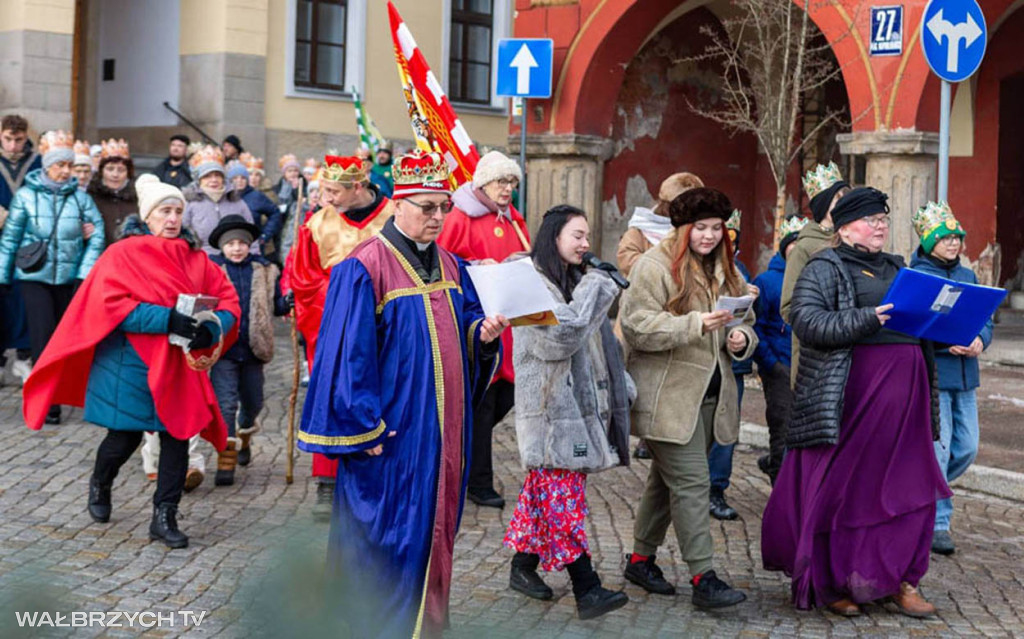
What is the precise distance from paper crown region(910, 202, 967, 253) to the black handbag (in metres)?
5.98

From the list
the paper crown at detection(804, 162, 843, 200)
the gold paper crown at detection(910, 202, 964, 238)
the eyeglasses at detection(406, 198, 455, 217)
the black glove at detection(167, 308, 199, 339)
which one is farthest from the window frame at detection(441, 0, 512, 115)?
the eyeglasses at detection(406, 198, 455, 217)

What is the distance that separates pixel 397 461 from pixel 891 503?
7.31 feet

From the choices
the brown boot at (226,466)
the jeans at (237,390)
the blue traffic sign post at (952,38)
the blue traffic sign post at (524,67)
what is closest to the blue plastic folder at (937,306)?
the blue traffic sign post at (952,38)

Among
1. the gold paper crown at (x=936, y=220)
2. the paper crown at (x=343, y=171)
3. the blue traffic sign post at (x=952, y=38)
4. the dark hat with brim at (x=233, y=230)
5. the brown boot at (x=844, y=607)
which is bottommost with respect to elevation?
the brown boot at (x=844, y=607)

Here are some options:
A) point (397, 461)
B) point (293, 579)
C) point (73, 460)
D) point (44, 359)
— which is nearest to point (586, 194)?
point (73, 460)

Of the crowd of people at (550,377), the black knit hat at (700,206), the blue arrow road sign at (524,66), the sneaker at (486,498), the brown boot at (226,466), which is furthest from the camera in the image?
the blue arrow road sign at (524,66)

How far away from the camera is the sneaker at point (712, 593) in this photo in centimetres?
553

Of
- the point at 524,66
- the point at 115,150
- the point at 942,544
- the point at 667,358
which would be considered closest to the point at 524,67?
the point at 524,66

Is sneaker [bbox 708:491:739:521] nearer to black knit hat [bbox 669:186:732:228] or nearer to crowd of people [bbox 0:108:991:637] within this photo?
crowd of people [bbox 0:108:991:637]

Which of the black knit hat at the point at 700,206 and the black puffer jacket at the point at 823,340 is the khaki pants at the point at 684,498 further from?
the black knit hat at the point at 700,206

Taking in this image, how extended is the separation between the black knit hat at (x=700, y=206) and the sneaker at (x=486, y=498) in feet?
7.13

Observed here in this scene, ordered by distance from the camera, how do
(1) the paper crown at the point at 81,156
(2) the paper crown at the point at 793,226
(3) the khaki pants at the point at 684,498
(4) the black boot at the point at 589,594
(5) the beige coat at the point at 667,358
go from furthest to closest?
(1) the paper crown at the point at 81,156
(2) the paper crown at the point at 793,226
(5) the beige coat at the point at 667,358
(3) the khaki pants at the point at 684,498
(4) the black boot at the point at 589,594

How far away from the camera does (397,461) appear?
4.48m

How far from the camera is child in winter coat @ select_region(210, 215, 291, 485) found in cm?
813
